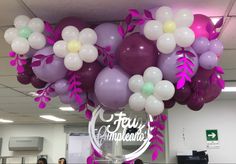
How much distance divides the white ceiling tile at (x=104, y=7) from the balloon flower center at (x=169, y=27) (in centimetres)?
21

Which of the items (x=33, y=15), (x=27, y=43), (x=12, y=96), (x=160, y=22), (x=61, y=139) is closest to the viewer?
(x=160, y=22)

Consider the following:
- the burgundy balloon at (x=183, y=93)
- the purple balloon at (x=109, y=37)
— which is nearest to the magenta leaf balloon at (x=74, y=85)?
the purple balloon at (x=109, y=37)

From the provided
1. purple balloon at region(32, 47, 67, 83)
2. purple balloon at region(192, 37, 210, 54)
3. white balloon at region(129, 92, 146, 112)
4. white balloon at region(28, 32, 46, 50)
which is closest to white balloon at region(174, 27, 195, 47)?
purple balloon at region(192, 37, 210, 54)

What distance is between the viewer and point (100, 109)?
2.45 m

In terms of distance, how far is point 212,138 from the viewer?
17.0 ft

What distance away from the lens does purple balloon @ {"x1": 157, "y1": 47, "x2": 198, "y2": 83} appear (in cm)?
196

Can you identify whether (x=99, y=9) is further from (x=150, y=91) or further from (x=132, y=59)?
(x=150, y=91)

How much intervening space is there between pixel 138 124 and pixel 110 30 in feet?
2.65

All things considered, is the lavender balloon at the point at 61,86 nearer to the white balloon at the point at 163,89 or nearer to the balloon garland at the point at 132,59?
the balloon garland at the point at 132,59

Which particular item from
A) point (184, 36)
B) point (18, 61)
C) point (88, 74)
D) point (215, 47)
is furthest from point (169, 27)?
point (18, 61)

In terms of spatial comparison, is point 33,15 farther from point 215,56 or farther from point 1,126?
point 1,126

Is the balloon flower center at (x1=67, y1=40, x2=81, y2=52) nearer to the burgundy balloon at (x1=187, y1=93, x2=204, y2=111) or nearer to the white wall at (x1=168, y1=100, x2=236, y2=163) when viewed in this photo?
the burgundy balloon at (x1=187, y1=93, x2=204, y2=111)

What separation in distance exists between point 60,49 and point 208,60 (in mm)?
1018

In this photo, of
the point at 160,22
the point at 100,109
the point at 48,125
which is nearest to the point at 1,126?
the point at 48,125
